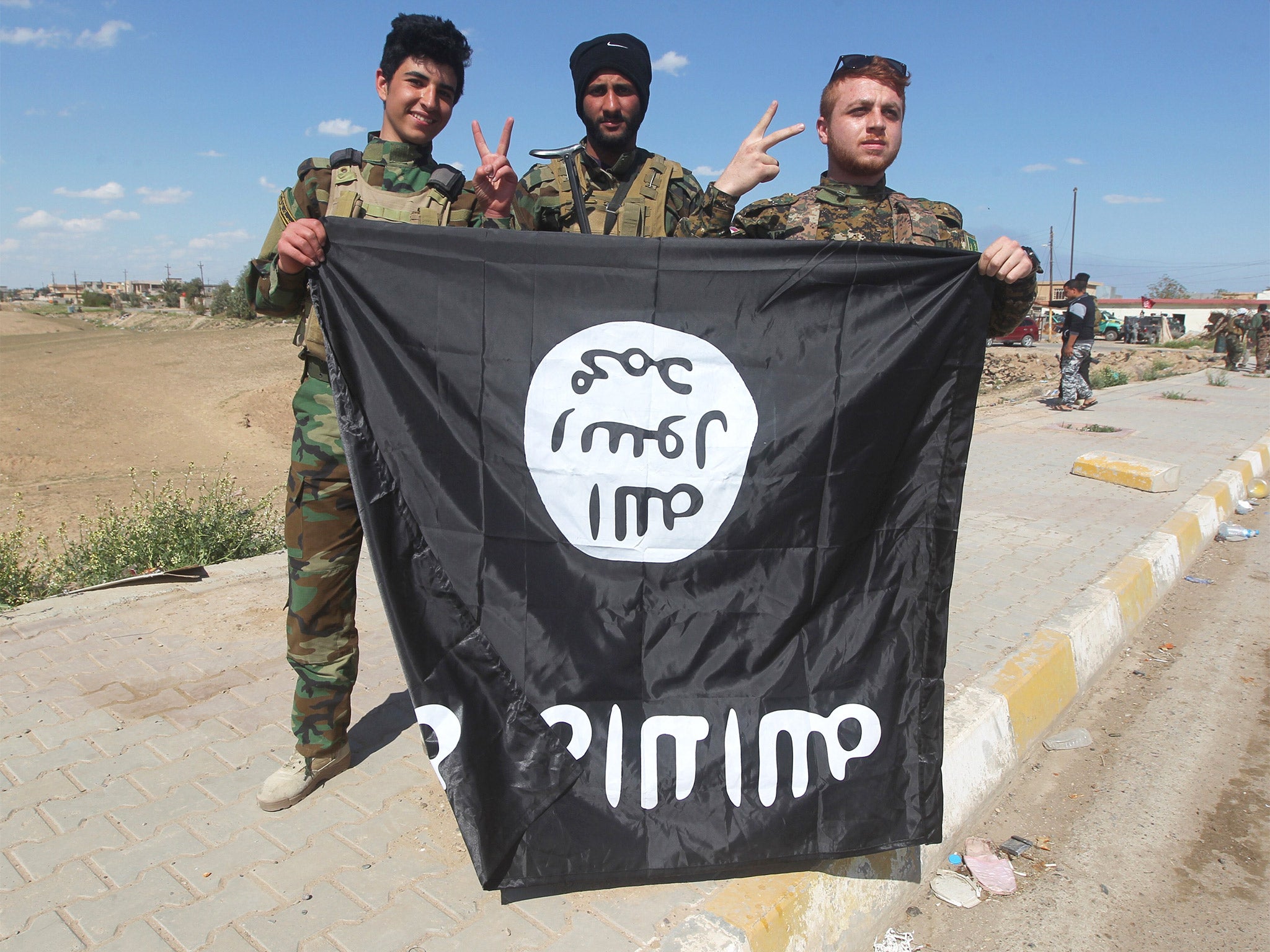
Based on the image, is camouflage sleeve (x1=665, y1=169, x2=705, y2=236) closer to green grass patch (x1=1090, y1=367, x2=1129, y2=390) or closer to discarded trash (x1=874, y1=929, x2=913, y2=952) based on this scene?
discarded trash (x1=874, y1=929, x2=913, y2=952)

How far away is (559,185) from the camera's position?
9.76ft

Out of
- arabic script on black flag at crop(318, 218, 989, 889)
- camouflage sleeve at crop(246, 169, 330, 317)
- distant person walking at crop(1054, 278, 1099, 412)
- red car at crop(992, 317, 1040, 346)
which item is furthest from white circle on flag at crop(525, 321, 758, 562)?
red car at crop(992, 317, 1040, 346)

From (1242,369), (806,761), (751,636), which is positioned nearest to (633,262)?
(751,636)

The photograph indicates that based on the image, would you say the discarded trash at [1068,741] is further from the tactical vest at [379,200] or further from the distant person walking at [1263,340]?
the distant person walking at [1263,340]

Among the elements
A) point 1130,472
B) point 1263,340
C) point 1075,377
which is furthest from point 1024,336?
point 1130,472

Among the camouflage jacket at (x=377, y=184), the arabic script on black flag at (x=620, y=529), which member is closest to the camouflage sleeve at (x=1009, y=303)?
the arabic script on black flag at (x=620, y=529)

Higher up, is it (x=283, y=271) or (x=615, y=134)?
(x=615, y=134)

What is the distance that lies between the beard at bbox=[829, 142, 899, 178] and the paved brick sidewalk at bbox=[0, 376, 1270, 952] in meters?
2.02

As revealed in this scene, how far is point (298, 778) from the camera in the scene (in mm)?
2617

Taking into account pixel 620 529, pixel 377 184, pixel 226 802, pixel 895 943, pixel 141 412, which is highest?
pixel 377 184

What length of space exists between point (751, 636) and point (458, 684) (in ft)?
2.54

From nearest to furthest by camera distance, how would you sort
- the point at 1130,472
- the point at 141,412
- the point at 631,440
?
1. the point at 631,440
2. the point at 1130,472
3. the point at 141,412

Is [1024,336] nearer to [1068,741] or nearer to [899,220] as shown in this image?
[1068,741]

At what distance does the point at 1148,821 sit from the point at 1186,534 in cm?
387
